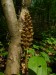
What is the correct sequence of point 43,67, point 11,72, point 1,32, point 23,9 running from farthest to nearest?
point 1,32
point 23,9
point 11,72
point 43,67

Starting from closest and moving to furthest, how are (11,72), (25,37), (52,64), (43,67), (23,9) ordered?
(43,67)
(25,37)
(11,72)
(23,9)
(52,64)

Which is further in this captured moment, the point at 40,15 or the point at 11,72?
the point at 40,15

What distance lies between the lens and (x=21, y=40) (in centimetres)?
194

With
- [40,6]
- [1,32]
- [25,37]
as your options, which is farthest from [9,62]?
[40,6]

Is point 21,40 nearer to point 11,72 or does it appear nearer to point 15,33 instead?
point 15,33

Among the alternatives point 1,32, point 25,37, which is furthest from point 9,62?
point 1,32

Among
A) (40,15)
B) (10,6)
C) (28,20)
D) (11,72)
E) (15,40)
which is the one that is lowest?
(40,15)

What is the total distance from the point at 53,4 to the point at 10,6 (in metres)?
13.7

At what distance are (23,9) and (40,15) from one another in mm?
12831

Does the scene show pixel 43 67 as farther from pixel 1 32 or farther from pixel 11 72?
pixel 1 32

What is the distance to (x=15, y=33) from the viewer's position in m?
2.05

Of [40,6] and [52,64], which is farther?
[40,6]

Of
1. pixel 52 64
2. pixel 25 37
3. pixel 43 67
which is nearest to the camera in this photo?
pixel 43 67

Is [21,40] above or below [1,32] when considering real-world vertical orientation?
above
